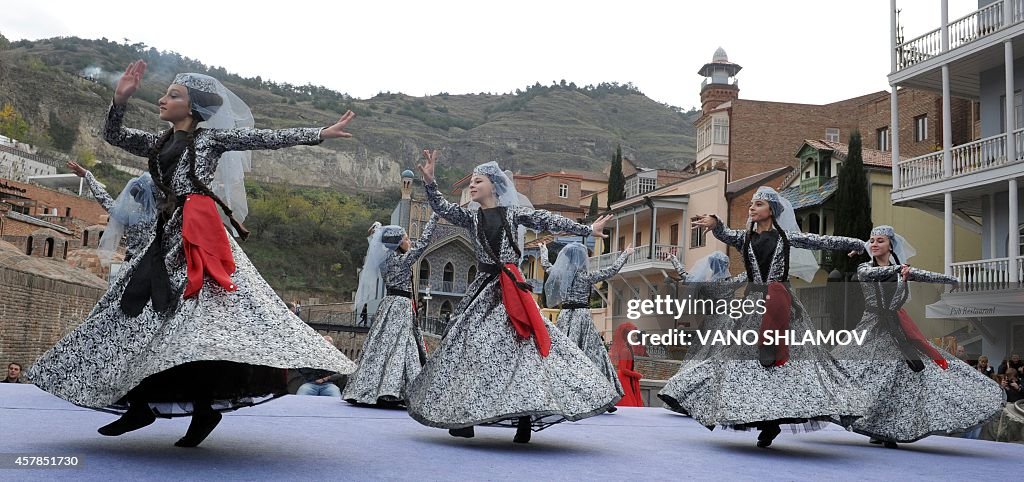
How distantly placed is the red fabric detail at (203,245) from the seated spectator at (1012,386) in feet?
38.4

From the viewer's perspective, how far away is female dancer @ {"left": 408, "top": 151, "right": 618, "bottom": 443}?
6391mm

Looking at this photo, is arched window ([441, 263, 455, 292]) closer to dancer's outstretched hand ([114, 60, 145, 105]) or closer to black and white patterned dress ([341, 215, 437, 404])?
black and white patterned dress ([341, 215, 437, 404])

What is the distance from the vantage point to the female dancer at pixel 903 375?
329 inches

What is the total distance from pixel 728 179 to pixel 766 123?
3.17m

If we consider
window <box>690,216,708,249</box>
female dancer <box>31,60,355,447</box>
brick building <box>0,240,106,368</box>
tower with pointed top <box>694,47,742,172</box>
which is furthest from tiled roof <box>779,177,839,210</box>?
female dancer <box>31,60,355,447</box>

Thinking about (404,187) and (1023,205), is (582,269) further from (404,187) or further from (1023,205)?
(404,187)

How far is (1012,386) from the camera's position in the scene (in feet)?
44.6

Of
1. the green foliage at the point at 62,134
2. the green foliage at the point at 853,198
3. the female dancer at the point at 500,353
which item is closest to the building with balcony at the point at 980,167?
the green foliage at the point at 853,198

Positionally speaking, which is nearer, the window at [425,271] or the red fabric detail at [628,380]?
the red fabric detail at [628,380]

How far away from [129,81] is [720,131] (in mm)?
43200

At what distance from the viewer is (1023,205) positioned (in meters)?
20.7

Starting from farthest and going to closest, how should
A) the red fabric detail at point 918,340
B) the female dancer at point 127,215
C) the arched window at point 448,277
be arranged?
the arched window at point 448,277 → the red fabric detail at point 918,340 → the female dancer at point 127,215

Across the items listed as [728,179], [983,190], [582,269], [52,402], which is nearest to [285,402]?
[52,402]

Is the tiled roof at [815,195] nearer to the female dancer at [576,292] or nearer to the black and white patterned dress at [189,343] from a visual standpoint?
the female dancer at [576,292]
